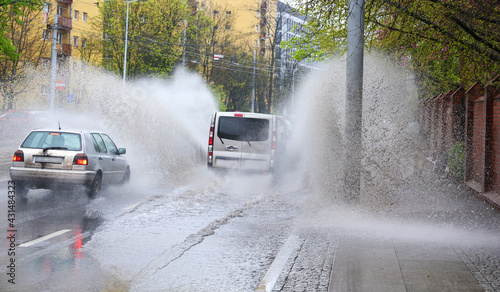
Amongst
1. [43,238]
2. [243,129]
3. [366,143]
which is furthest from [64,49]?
[43,238]

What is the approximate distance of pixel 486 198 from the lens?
11383 millimetres

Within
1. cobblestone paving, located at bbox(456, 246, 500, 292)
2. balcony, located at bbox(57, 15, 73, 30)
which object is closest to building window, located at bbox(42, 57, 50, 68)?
balcony, located at bbox(57, 15, 73, 30)

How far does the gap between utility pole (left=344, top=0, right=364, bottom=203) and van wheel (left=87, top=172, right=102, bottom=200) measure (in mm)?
4877

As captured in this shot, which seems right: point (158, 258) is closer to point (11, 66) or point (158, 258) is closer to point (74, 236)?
point (74, 236)

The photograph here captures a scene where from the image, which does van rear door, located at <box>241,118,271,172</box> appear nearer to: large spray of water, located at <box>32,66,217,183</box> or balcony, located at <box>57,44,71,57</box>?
large spray of water, located at <box>32,66,217,183</box>

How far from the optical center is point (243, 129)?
55.8 ft

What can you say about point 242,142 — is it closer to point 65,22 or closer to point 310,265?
point 310,265

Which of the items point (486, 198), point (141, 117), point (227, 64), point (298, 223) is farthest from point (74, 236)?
point (227, 64)

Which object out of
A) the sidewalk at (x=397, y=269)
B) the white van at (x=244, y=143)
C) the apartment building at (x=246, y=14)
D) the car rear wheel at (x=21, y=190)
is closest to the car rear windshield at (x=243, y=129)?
the white van at (x=244, y=143)

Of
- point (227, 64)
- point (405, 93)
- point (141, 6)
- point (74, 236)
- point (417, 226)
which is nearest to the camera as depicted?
point (74, 236)

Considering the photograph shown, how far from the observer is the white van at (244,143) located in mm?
16781

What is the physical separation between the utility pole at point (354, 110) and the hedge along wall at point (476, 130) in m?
2.45

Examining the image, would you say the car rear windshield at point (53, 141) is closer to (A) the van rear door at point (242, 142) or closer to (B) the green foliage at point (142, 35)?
(A) the van rear door at point (242, 142)

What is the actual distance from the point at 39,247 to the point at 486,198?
7.95m
